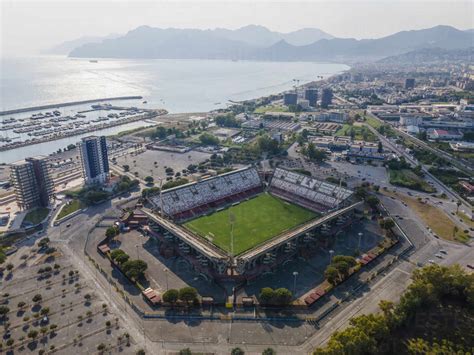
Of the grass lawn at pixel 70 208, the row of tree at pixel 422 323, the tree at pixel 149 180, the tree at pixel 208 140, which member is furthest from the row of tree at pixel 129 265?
the tree at pixel 208 140

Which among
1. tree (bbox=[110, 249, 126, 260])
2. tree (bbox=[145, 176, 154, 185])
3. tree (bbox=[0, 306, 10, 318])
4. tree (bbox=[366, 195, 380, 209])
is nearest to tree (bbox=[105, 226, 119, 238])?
tree (bbox=[110, 249, 126, 260])

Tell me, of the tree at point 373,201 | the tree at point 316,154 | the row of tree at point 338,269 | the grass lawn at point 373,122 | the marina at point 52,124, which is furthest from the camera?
the grass lawn at point 373,122

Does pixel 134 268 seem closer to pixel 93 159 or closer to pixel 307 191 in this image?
pixel 307 191

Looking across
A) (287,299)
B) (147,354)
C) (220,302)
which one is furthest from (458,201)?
(147,354)

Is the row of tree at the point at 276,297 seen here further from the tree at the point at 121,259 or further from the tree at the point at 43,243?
the tree at the point at 43,243

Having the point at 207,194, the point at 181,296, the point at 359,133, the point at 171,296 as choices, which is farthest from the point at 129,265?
the point at 359,133
